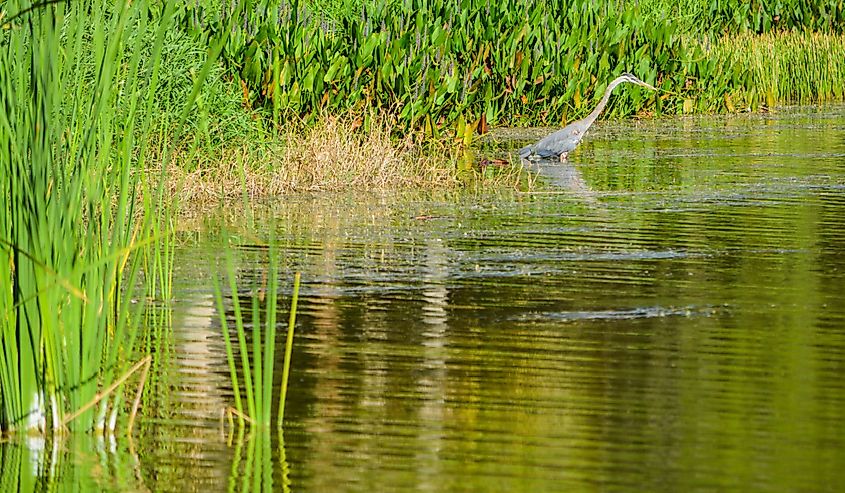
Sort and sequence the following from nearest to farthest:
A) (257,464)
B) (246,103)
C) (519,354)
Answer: (257,464) < (519,354) < (246,103)

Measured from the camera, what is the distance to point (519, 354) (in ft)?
21.6

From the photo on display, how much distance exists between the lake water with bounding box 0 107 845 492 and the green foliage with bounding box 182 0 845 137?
3.84 metres

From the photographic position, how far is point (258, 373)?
5.10m

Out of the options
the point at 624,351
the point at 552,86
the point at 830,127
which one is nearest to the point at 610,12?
the point at 552,86

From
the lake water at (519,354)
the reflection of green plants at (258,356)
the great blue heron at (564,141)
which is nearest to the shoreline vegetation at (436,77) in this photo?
the great blue heron at (564,141)

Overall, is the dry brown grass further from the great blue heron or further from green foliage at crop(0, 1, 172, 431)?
green foliage at crop(0, 1, 172, 431)

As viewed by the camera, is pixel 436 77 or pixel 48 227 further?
pixel 436 77

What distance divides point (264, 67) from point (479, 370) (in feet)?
32.6

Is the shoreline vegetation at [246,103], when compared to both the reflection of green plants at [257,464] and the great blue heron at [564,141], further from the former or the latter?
the great blue heron at [564,141]

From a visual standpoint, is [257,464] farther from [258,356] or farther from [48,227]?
[48,227]

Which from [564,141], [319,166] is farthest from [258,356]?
[564,141]

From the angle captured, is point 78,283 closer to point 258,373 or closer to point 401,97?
point 258,373

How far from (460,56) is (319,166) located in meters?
6.22

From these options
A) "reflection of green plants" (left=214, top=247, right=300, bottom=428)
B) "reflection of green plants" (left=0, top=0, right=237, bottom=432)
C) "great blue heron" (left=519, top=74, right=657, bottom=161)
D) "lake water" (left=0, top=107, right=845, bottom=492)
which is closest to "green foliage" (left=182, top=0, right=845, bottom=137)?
"great blue heron" (left=519, top=74, right=657, bottom=161)
